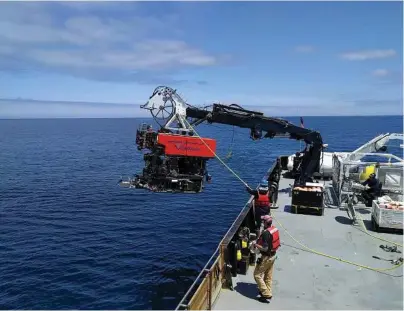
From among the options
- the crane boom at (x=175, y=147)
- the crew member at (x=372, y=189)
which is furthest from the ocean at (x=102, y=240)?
the crew member at (x=372, y=189)

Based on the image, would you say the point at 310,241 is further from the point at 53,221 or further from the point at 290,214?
the point at 53,221

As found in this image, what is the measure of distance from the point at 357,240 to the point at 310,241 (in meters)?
1.70

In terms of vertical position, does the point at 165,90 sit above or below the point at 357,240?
above

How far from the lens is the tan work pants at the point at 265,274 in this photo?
9.11 metres

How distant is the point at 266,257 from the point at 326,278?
2.57m

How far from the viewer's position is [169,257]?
66.9 ft

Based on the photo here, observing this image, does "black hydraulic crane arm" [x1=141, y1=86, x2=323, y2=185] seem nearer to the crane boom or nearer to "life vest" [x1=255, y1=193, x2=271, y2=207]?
the crane boom

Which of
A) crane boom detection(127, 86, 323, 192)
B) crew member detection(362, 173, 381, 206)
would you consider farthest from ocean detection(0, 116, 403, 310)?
crew member detection(362, 173, 381, 206)

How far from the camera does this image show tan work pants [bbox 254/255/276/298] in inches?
359

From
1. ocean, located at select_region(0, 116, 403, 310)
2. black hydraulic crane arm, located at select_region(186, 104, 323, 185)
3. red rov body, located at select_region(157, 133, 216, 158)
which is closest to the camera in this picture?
red rov body, located at select_region(157, 133, 216, 158)

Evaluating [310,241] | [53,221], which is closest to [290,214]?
[310,241]

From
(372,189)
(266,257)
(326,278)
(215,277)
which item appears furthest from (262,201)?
(372,189)

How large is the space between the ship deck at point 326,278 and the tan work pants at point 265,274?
281 millimetres

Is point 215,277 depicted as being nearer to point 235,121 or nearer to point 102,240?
point 235,121
